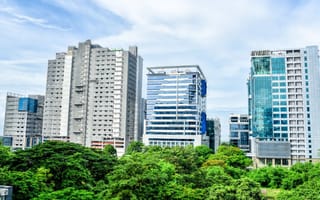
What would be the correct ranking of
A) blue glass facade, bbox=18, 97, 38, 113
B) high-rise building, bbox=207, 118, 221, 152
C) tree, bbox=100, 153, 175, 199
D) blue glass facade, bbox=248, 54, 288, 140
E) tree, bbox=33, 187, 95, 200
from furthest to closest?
high-rise building, bbox=207, 118, 221, 152 < blue glass facade, bbox=18, 97, 38, 113 < blue glass facade, bbox=248, 54, 288, 140 < tree, bbox=100, 153, 175, 199 < tree, bbox=33, 187, 95, 200

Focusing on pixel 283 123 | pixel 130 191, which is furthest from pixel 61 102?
pixel 130 191

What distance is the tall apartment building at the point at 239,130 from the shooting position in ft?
266

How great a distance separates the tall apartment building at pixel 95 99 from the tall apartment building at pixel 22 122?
12.6m

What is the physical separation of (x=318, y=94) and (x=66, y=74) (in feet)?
193

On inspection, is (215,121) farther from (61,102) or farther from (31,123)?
(31,123)

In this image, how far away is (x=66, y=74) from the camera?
74.9 m

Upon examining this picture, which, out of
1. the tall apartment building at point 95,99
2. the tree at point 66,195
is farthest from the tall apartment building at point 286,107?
the tree at point 66,195

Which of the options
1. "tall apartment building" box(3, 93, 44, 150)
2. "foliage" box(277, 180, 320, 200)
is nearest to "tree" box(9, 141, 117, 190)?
"foliage" box(277, 180, 320, 200)

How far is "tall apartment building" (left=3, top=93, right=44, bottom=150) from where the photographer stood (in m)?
83.9

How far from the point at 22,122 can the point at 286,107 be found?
71.7m

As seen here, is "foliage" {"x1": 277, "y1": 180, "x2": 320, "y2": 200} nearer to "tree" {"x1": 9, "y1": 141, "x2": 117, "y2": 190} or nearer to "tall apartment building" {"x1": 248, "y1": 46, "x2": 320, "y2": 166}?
"tree" {"x1": 9, "y1": 141, "x2": 117, "y2": 190}

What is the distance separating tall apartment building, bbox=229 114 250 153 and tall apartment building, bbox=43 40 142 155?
2861cm

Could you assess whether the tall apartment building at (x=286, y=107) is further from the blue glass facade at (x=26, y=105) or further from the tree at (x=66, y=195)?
the blue glass facade at (x=26, y=105)

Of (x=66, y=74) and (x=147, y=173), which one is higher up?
(x=66, y=74)
